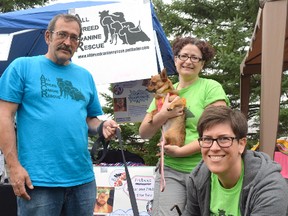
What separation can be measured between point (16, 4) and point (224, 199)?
36.6ft

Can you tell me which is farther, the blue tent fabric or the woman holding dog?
the blue tent fabric

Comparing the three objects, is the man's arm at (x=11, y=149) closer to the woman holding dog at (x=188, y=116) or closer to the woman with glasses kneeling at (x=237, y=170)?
the woman holding dog at (x=188, y=116)

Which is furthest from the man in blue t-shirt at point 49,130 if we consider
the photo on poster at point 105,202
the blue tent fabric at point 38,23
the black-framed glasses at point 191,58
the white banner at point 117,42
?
the blue tent fabric at point 38,23

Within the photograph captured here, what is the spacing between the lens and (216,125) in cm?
186

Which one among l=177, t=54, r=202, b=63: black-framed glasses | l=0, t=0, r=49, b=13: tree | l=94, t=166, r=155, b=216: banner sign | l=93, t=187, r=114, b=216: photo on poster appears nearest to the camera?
l=177, t=54, r=202, b=63: black-framed glasses

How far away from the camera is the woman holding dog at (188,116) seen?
2646mm

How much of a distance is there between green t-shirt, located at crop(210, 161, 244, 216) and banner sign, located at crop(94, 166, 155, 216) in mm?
2296

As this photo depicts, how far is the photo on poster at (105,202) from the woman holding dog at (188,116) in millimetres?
1764

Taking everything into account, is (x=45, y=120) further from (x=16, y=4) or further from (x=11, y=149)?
(x=16, y=4)

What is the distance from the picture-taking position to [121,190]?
444 cm

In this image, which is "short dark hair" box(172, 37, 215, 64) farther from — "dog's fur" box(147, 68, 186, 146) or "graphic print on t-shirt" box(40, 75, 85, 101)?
"graphic print on t-shirt" box(40, 75, 85, 101)

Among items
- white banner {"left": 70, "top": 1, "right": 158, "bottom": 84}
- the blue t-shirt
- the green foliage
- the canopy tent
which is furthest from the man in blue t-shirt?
the green foliage

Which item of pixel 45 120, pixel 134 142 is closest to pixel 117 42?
pixel 45 120

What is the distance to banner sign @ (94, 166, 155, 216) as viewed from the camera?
4324 mm
